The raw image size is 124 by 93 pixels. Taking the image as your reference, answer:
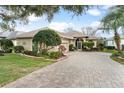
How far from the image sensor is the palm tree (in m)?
12.7

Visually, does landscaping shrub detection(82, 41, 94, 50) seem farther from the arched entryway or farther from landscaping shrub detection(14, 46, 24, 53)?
landscaping shrub detection(14, 46, 24, 53)

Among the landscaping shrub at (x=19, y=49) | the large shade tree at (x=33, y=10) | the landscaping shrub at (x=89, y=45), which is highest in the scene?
the large shade tree at (x=33, y=10)

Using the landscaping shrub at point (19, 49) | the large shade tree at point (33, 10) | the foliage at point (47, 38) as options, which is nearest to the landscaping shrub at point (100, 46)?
the foliage at point (47, 38)

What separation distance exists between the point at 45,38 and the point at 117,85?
9.21 meters

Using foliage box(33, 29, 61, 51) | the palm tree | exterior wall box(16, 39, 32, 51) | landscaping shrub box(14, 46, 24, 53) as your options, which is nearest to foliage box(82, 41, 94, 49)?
the palm tree

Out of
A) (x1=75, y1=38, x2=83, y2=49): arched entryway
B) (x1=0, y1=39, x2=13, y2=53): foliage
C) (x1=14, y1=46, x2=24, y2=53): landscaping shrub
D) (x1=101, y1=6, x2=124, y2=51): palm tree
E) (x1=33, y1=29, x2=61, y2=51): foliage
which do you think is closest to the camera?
(x1=101, y1=6, x2=124, y2=51): palm tree

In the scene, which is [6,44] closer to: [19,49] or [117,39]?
[19,49]

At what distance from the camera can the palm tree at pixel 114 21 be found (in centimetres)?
1272

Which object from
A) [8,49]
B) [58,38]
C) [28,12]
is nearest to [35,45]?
[58,38]

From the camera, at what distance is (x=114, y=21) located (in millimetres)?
13500

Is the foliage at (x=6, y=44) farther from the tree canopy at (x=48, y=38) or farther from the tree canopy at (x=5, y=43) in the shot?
the tree canopy at (x=48, y=38)

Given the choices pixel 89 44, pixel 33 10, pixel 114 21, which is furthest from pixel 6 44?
pixel 33 10
